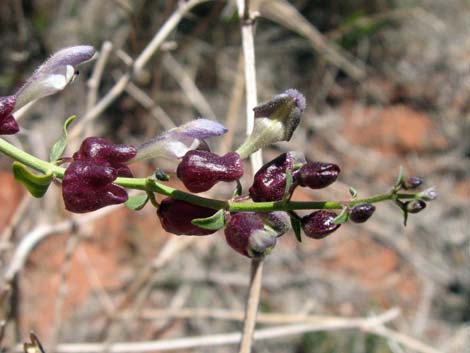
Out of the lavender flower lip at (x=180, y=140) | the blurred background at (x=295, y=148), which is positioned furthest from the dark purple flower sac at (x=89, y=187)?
the blurred background at (x=295, y=148)

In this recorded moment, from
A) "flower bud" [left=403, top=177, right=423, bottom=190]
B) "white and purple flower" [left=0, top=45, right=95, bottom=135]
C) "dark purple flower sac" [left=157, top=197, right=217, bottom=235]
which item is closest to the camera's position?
"flower bud" [left=403, top=177, right=423, bottom=190]

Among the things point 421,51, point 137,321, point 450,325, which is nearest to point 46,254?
point 137,321

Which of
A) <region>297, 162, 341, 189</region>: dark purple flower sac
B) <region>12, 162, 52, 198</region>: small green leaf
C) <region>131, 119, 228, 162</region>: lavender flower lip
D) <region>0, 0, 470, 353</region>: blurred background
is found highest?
<region>0, 0, 470, 353</region>: blurred background

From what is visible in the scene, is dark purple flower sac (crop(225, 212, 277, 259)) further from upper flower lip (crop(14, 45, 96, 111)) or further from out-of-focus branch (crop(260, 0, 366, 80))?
out-of-focus branch (crop(260, 0, 366, 80))

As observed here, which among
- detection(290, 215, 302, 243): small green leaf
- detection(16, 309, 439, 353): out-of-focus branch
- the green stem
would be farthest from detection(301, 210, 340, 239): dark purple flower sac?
detection(16, 309, 439, 353): out-of-focus branch

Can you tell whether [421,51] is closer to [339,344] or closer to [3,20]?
[339,344]

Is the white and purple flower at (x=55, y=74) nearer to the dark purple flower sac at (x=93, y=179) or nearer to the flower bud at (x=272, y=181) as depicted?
the dark purple flower sac at (x=93, y=179)

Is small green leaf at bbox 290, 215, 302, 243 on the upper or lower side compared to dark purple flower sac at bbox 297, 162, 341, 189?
lower
